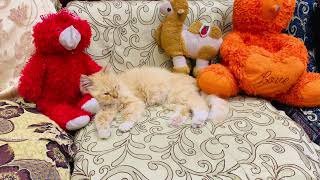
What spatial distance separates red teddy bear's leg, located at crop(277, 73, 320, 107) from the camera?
1.50m

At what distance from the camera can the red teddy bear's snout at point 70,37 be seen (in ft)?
4.39

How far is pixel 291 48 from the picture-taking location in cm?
155

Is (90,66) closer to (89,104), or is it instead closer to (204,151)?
(89,104)

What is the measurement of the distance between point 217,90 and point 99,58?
575 millimetres

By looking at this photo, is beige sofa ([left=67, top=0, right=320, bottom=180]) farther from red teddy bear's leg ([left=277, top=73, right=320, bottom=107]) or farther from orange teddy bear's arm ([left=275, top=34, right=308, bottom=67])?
orange teddy bear's arm ([left=275, top=34, right=308, bottom=67])

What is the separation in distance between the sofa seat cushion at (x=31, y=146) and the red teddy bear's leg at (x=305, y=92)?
3.12ft

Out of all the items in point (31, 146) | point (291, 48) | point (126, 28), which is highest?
point (126, 28)

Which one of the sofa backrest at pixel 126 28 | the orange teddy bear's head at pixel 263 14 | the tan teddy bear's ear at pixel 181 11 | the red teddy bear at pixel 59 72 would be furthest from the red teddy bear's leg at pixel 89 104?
the orange teddy bear's head at pixel 263 14

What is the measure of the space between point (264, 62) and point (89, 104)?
0.74 metres

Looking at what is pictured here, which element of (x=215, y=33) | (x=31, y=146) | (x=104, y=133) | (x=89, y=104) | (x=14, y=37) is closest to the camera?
(x=31, y=146)

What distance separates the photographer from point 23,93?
1.41 meters

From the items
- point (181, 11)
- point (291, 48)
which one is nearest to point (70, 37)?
point (181, 11)

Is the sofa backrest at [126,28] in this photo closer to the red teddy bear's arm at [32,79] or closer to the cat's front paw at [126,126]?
the red teddy bear's arm at [32,79]

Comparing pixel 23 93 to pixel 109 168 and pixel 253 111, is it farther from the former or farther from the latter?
pixel 253 111
